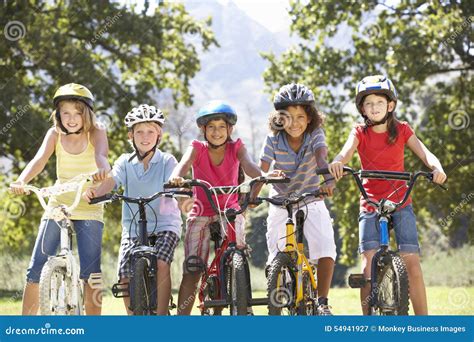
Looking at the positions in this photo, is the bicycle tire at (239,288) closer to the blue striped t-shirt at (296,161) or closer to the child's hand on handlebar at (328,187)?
the child's hand on handlebar at (328,187)

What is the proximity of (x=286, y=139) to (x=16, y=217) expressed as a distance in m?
15.2

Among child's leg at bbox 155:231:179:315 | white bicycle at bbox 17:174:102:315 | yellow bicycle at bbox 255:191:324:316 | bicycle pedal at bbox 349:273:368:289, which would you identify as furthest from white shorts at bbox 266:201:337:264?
white bicycle at bbox 17:174:102:315

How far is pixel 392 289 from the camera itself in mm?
5973

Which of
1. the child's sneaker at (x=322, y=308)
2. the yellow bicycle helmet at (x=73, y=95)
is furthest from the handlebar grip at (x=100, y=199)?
the child's sneaker at (x=322, y=308)

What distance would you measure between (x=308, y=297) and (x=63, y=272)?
1656mm

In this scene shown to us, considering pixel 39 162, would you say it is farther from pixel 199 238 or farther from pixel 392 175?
pixel 392 175

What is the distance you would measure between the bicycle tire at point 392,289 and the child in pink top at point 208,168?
1.25 meters

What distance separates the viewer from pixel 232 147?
6969 millimetres

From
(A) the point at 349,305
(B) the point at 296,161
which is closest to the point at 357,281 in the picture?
(B) the point at 296,161

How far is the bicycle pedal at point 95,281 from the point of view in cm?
659

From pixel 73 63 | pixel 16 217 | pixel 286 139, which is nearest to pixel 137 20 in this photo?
pixel 73 63

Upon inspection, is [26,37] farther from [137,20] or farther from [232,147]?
[232,147]

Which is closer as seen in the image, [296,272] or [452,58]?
[296,272]

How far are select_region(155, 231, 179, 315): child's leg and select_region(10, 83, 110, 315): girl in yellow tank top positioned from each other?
462mm
